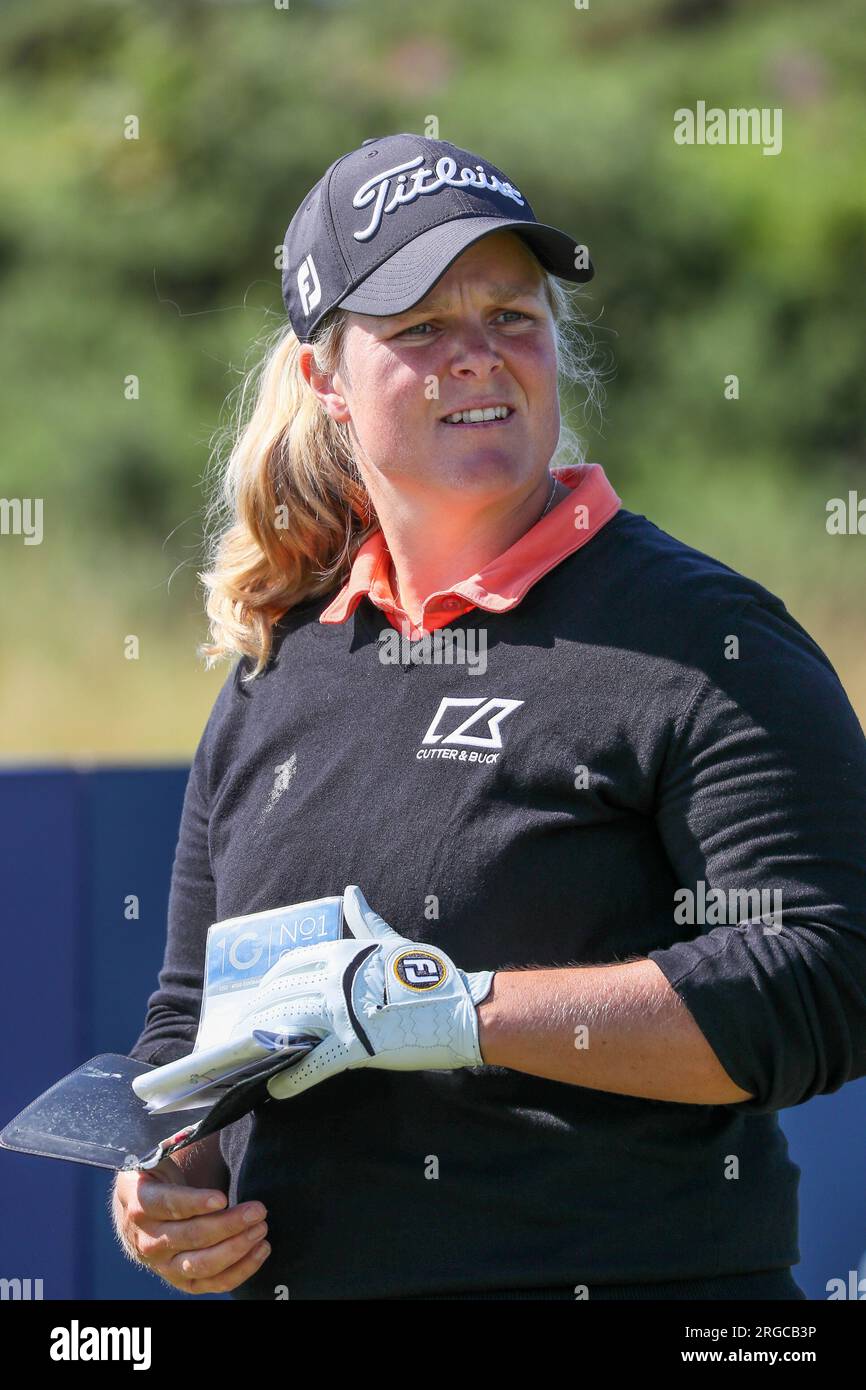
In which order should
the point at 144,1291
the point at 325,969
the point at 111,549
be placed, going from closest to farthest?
the point at 325,969 → the point at 144,1291 → the point at 111,549

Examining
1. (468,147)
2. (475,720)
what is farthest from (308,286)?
(468,147)

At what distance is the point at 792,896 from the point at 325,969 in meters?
0.49

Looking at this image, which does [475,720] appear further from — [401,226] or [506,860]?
[401,226]

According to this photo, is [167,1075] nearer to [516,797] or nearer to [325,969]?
[325,969]

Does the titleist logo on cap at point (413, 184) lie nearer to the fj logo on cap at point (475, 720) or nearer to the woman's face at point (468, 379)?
the woman's face at point (468, 379)

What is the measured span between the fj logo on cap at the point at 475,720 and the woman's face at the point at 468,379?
10.2 inches

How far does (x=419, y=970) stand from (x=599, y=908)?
A: 207 millimetres

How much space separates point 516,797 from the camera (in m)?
1.71

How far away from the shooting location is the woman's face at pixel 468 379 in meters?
1.87

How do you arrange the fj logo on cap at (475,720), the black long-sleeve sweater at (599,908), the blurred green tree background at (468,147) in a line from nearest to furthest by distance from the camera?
the black long-sleeve sweater at (599,908) → the fj logo on cap at (475,720) → the blurred green tree background at (468,147)

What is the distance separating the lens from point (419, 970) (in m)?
1.63

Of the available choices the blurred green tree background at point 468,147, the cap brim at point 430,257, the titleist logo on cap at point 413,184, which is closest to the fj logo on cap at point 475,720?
the cap brim at point 430,257
